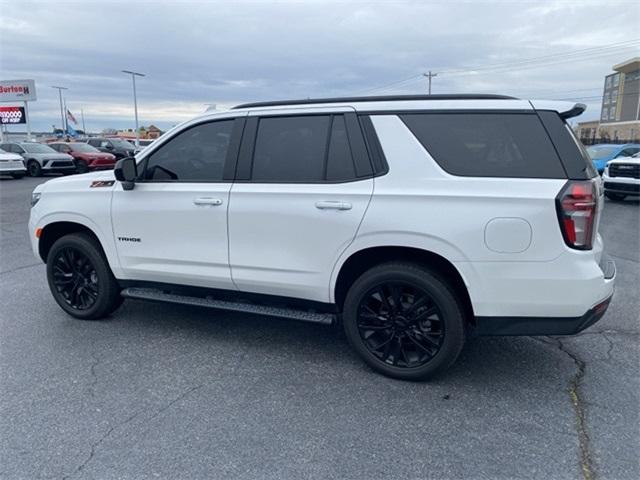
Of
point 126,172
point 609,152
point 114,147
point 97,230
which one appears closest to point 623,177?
point 609,152

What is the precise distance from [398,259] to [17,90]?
1550 inches

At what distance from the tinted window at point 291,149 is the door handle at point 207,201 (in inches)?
13.7

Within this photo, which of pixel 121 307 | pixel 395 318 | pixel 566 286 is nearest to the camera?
pixel 566 286

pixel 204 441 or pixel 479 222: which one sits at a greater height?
pixel 479 222

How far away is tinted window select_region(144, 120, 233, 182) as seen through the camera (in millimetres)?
3945

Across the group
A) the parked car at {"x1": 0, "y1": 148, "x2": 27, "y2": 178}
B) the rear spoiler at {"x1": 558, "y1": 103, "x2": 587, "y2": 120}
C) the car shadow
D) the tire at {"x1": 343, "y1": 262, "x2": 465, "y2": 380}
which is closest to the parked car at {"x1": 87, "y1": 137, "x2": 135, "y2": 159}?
the parked car at {"x1": 0, "y1": 148, "x2": 27, "y2": 178}

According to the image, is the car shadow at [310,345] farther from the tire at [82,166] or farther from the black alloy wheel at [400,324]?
the tire at [82,166]

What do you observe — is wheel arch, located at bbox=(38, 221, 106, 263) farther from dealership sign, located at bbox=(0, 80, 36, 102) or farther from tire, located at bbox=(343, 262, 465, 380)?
dealership sign, located at bbox=(0, 80, 36, 102)

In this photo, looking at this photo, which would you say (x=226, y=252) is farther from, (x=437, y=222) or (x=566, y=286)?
(x=566, y=286)

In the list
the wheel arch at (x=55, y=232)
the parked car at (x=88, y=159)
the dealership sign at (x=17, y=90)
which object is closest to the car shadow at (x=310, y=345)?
the wheel arch at (x=55, y=232)

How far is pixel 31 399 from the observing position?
3209 mm

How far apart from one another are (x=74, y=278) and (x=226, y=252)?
1810 millimetres

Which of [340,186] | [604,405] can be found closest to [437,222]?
[340,186]

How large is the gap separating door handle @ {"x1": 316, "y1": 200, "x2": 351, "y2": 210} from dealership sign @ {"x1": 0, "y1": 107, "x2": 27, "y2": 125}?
38.6m
